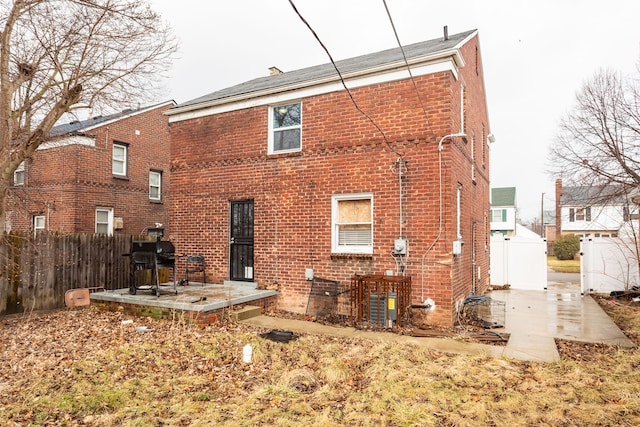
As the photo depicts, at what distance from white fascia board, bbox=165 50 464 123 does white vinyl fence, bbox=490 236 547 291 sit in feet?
28.0

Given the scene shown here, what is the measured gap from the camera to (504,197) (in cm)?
4109

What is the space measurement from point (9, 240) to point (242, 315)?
18.0 feet

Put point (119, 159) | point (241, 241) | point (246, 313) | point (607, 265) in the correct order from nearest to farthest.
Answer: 1. point (246, 313)
2. point (241, 241)
3. point (607, 265)
4. point (119, 159)

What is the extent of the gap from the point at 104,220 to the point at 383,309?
46.7 feet

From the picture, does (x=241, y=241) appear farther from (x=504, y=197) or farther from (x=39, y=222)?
(x=504, y=197)

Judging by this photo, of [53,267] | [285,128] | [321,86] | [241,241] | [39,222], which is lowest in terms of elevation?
[53,267]

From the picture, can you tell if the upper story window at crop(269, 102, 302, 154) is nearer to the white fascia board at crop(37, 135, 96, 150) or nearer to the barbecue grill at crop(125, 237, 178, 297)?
the barbecue grill at crop(125, 237, 178, 297)

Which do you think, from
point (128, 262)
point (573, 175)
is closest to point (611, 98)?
point (573, 175)

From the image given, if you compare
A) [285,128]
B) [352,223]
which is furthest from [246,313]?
[285,128]

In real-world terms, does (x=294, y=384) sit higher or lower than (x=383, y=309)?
lower

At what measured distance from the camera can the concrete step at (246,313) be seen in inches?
313

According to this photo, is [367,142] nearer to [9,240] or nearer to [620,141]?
[9,240]

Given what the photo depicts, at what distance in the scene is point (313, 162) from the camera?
31.0 feet

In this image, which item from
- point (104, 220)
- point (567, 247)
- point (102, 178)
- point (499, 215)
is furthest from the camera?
point (499, 215)
